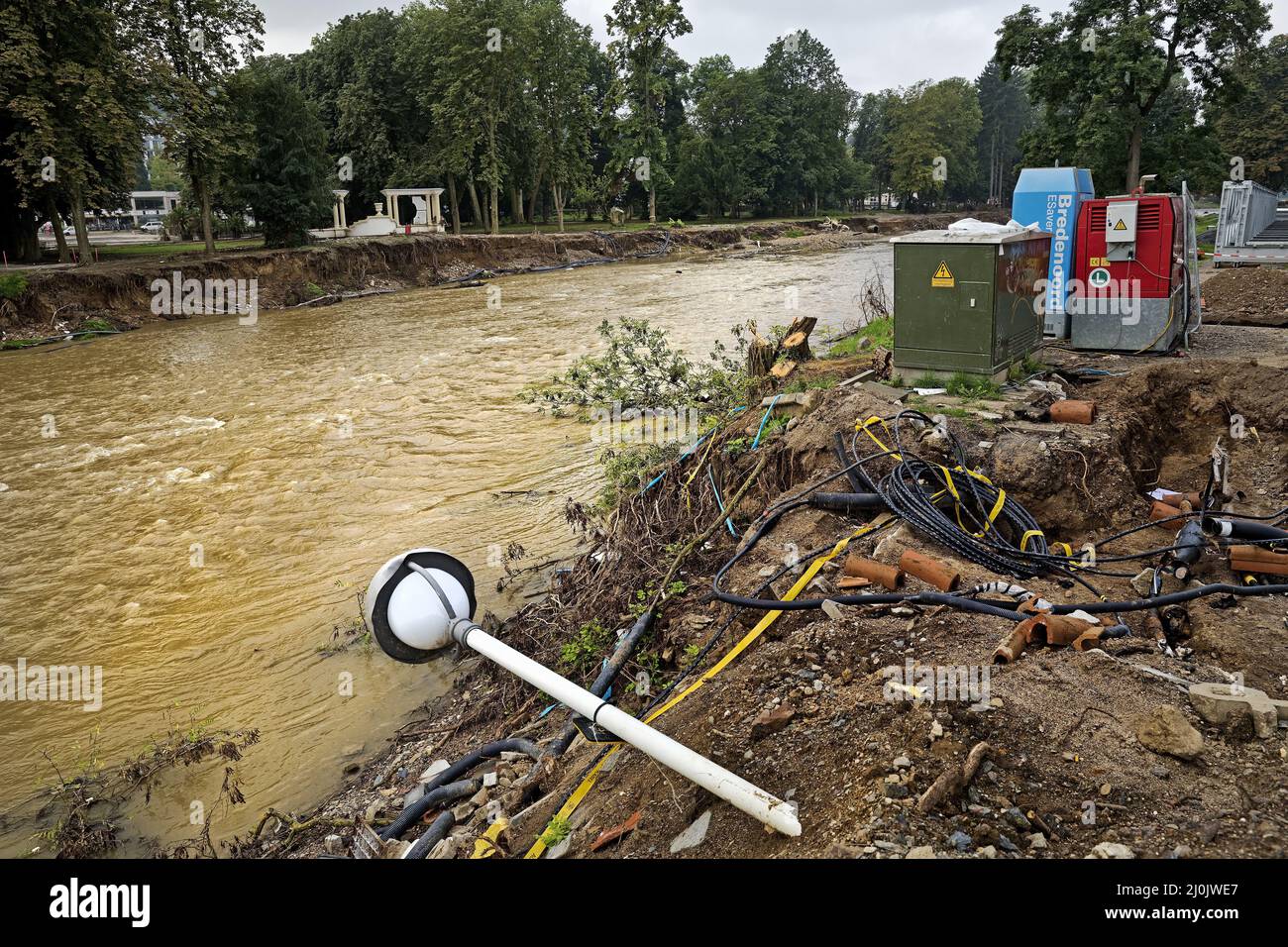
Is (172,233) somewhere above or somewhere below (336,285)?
above

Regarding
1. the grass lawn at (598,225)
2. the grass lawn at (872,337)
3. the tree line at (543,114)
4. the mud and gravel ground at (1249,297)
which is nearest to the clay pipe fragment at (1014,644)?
the grass lawn at (872,337)

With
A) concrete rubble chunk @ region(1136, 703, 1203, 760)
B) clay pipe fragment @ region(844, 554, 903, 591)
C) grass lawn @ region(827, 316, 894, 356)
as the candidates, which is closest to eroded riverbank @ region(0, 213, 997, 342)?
grass lawn @ region(827, 316, 894, 356)

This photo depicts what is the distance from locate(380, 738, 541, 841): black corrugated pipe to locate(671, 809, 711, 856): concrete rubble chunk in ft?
5.79

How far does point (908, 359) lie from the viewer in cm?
874

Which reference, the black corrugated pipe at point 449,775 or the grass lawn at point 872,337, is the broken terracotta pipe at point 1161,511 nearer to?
the black corrugated pipe at point 449,775

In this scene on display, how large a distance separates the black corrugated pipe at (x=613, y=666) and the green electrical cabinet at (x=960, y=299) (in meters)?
4.37

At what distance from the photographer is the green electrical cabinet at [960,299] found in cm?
816

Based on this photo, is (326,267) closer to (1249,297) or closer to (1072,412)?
(1249,297)

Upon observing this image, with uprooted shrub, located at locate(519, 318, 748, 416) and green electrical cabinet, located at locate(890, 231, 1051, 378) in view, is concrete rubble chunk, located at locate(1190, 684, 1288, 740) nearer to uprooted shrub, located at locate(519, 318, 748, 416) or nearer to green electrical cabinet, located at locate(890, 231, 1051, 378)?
green electrical cabinet, located at locate(890, 231, 1051, 378)

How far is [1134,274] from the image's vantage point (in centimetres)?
1014
